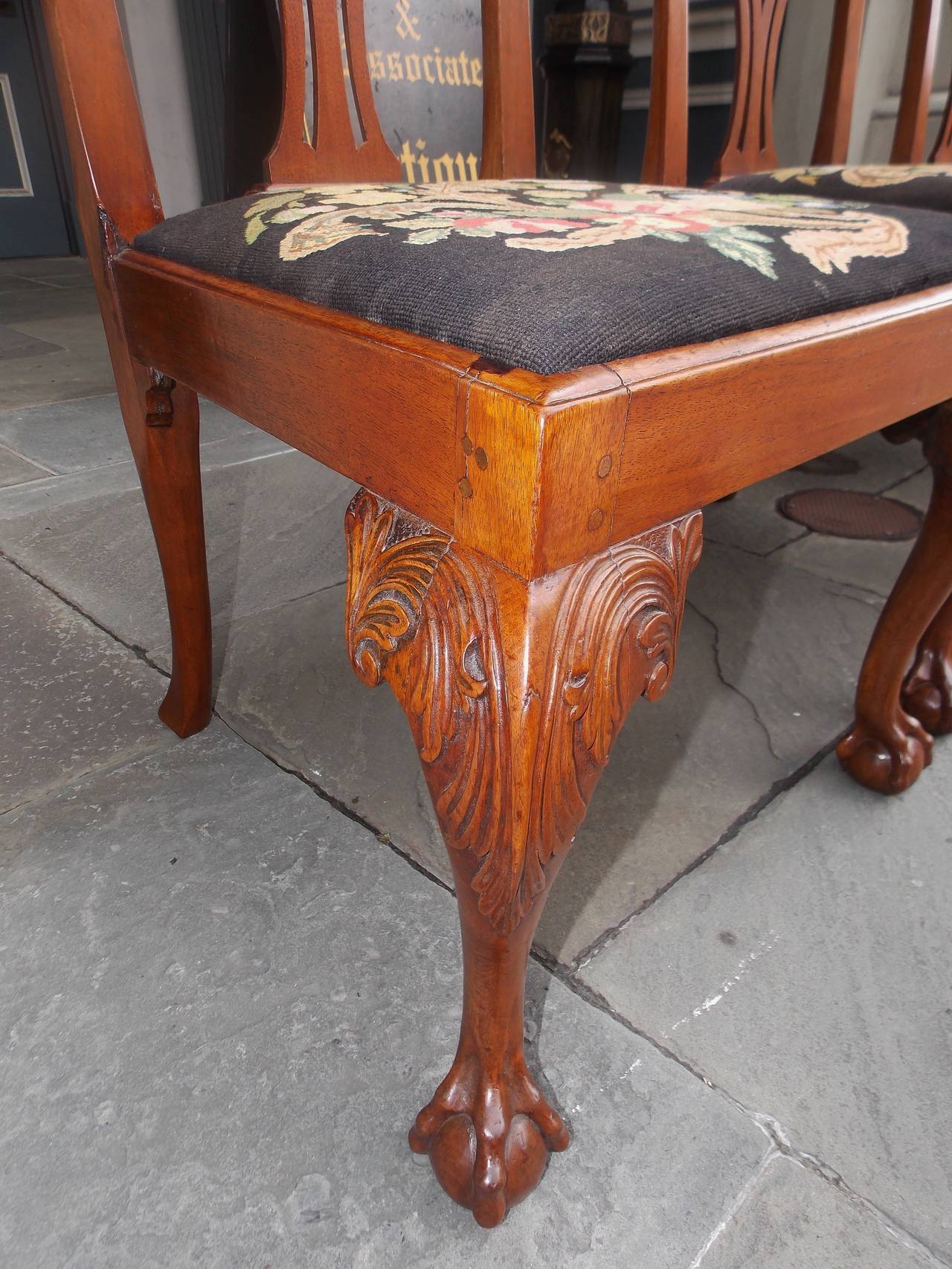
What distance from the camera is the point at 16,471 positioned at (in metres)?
1.68

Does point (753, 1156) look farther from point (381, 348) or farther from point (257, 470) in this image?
point (257, 470)

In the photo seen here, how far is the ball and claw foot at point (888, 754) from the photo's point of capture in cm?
92

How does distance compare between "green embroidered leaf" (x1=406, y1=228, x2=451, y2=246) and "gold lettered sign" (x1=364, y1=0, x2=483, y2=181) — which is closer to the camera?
"green embroidered leaf" (x1=406, y1=228, x2=451, y2=246)

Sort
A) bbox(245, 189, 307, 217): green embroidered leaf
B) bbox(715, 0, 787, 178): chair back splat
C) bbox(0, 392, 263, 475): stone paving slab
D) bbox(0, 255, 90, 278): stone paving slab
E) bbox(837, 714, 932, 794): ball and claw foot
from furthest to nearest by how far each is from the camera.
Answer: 1. bbox(0, 255, 90, 278): stone paving slab
2. bbox(0, 392, 263, 475): stone paving slab
3. bbox(715, 0, 787, 178): chair back splat
4. bbox(837, 714, 932, 794): ball and claw foot
5. bbox(245, 189, 307, 217): green embroidered leaf

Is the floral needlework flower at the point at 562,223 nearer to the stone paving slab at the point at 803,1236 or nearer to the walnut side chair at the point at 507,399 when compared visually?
the walnut side chair at the point at 507,399

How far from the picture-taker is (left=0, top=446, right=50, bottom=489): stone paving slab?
5.34 ft

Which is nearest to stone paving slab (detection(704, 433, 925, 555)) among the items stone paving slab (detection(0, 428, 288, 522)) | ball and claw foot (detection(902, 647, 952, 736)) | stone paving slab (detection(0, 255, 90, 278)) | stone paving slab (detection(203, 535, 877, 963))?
stone paving slab (detection(203, 535, 877, 963))

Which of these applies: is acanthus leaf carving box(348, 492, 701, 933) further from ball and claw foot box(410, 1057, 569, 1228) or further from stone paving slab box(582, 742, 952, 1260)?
stone paving slab box(582, 742, 952, 1260)

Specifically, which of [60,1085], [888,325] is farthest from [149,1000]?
[888,325]

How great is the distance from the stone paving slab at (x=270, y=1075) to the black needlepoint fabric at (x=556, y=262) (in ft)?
1.66

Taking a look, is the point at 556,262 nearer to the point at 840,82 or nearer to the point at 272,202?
the point at 272,202

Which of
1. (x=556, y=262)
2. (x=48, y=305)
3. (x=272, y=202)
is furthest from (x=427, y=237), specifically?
(x=48, y=305)

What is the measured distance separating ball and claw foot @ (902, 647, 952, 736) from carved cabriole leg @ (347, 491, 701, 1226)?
0.69m

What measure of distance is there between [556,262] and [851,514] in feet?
4.61
